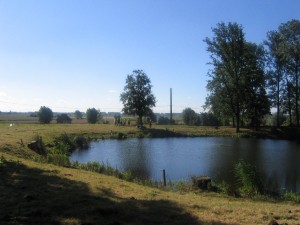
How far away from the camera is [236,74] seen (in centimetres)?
5544

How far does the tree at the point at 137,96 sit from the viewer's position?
61281 mm

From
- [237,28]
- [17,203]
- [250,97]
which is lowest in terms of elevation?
[17,203]

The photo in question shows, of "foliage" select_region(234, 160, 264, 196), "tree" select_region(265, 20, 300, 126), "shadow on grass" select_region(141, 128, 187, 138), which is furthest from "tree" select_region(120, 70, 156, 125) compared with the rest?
"foliage" select_region(234, 160, 264, 196)

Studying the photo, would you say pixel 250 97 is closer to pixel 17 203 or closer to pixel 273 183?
pixel 273 183

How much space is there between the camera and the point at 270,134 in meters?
54.8

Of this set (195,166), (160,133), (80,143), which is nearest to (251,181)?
(195,166)

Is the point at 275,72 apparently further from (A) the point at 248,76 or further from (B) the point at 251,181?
(B) the point at 251,181

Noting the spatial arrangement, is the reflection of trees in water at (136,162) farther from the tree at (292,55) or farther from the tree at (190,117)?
the tree at (190,117)

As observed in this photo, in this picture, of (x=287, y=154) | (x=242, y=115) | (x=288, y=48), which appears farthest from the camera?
(x=242, y=115)

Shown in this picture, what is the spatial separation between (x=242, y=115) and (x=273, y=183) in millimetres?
39730

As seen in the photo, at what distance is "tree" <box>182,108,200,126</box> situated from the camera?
239 ft

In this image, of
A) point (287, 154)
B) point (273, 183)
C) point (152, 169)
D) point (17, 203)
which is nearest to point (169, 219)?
point (17, 203)

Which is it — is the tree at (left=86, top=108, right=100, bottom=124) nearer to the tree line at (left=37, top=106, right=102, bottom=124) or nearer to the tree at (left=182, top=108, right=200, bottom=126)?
the tree line at (left=37, top=106, right=102, bottom=124)

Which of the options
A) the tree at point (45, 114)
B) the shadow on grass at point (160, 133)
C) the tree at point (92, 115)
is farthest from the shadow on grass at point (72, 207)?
the tree at point (92, 115)
